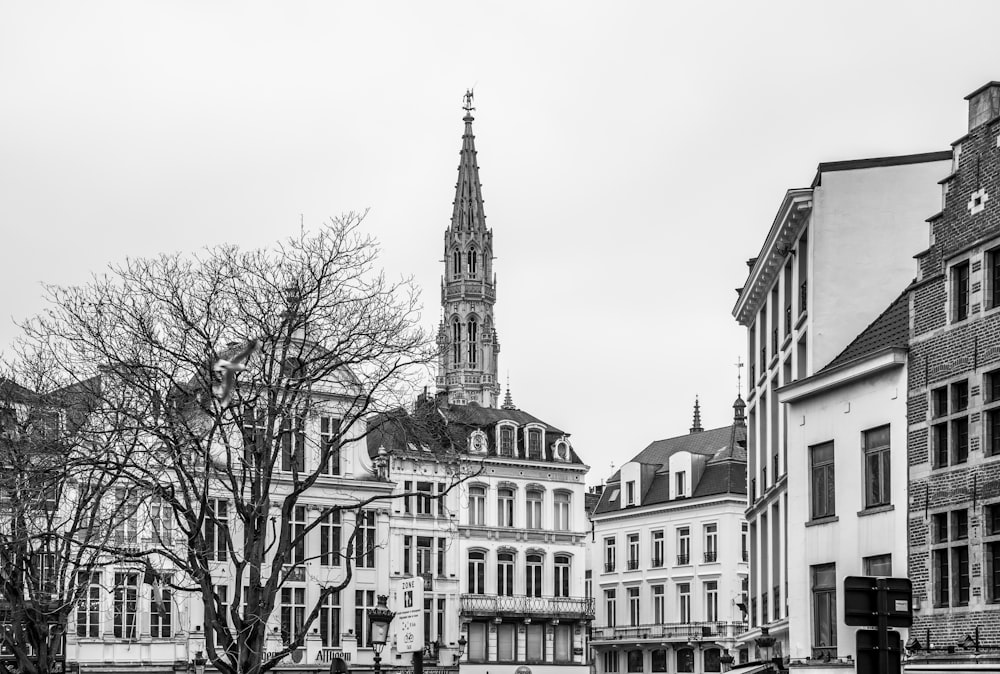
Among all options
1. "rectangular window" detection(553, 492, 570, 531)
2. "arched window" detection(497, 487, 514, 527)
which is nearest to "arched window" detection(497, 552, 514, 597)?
"arched window" detection(497, 487, 514, 527)

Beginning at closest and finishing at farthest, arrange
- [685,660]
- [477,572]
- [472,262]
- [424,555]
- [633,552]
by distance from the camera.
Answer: [424,555] → [477,572] → [685,660] → [633,552] → [472,262]

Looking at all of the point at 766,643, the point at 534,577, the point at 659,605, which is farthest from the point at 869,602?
the point at 659,605

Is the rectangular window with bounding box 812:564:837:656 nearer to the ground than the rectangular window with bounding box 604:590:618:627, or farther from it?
farther from it

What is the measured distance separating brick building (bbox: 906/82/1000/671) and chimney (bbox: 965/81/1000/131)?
18 mm

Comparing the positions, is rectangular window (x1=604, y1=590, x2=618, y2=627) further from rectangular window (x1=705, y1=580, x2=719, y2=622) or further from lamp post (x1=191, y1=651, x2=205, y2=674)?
lamp post (x1=191, y1=651, x2=205, y2=674)

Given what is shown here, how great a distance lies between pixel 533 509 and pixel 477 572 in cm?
419

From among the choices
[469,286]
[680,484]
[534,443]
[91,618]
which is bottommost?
[91,618]

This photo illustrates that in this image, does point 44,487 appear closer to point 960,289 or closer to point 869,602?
point 960,289

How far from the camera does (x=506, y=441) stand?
73.2 metres

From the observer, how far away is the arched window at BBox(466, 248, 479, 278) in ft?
521

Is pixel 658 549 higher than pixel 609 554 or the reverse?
higher

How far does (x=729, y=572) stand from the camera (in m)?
72.7

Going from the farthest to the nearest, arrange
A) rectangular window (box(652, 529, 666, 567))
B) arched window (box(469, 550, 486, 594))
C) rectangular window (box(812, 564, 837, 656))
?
1. rectangular window (box(652, 529, 666, 567))
2. arched window (box(469, 550, 486, 594))
3. rectangular window (box(812, 564, 837, 656))

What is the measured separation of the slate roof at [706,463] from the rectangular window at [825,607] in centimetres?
3954
